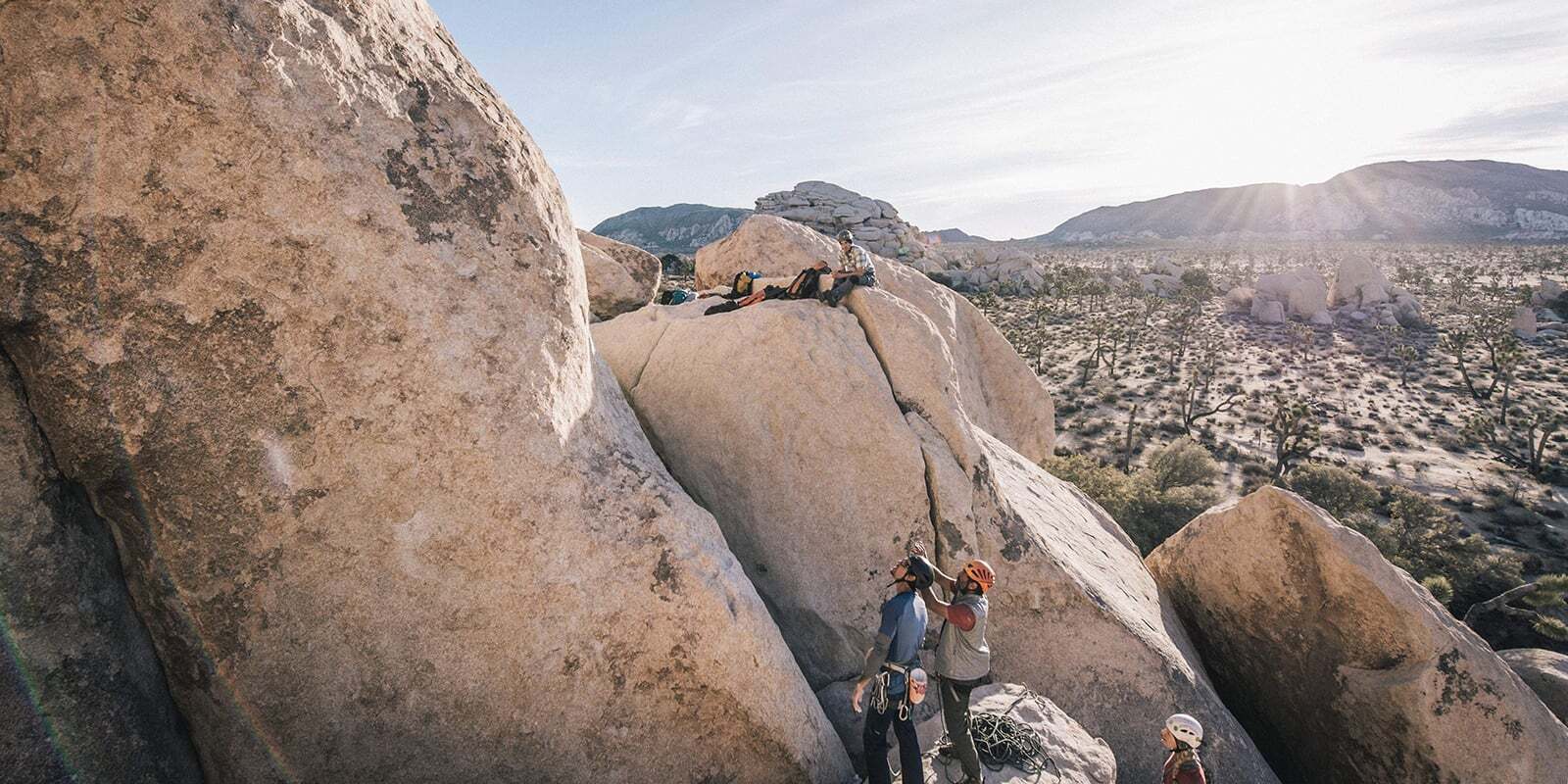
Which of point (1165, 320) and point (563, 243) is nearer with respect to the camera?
point (563, 243)

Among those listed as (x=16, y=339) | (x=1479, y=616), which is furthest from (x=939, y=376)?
(x=1479, y=616)

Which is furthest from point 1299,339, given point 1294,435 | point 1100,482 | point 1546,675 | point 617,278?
point 617,278

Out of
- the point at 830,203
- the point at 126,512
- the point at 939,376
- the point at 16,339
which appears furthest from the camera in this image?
the point at 830,203

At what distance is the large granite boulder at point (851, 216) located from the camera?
74125mm

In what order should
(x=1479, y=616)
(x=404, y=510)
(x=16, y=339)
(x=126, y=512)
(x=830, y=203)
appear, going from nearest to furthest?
1. (x=16, y=339)
2. (x=126, y=512)
3. (x=404, y=510)
4. (x=1479, y=616)
5. (x=830, y=203)

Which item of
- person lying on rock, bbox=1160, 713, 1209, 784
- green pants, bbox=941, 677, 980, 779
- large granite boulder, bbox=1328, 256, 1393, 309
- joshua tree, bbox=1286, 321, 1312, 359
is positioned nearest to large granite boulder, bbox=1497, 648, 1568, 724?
person lying on rock, bbox=1160, 713, 1209, 784

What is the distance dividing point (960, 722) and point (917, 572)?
1.36m

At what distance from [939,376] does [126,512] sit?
8329 mm

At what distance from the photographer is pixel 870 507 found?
848cm

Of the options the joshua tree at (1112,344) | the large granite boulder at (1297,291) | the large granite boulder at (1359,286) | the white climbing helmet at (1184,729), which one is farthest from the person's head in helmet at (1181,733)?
the large granite boulder at (1359,286)

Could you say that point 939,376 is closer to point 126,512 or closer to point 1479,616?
point 126,512

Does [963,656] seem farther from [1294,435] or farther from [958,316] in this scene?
[1294,435]

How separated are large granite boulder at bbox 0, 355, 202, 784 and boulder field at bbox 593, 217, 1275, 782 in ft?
17.5

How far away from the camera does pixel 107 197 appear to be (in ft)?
15.3
